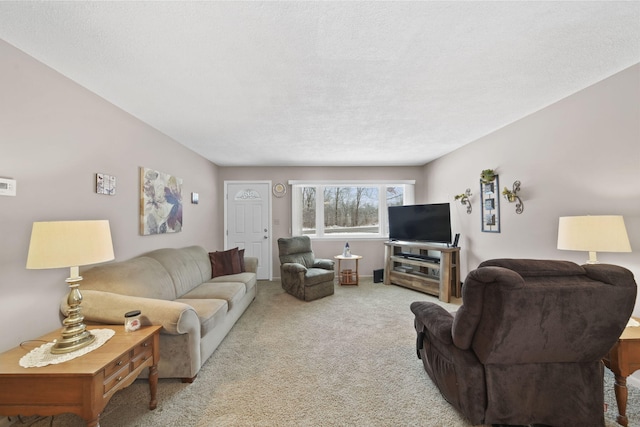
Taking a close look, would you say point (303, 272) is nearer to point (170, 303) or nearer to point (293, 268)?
point (293, 268)

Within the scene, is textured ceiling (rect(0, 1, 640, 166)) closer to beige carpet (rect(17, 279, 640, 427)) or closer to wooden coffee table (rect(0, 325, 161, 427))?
wooden coffee table (rect(0, 325, 161, 427))

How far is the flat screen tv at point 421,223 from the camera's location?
416 centimetres

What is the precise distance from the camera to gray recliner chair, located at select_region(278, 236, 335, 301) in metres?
3.93

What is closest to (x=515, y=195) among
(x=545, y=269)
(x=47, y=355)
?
(x=545, y=269)

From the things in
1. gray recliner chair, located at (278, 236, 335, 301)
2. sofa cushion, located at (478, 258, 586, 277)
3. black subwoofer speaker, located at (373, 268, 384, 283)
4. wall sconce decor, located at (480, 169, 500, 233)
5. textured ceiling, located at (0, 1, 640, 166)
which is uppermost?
textured ceiling, located at (0, 1, 640, 166)

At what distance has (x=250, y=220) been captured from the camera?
5.27 metres

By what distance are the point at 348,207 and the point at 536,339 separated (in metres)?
4.27

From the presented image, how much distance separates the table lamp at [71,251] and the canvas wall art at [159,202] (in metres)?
1.46

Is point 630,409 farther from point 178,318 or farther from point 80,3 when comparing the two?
point 80,3

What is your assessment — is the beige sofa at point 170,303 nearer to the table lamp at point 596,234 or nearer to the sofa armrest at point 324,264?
the sofa armrest at point 324,264

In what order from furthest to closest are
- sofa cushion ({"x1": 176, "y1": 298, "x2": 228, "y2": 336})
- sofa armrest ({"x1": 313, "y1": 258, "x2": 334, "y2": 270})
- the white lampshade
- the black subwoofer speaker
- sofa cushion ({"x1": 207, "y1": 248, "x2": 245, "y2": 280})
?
1. the black subwoofer speaker
2. sofa armrest ({"x1": 313, "y1": 258, "x2": 334, "y2": 270})
3. sofa cushion ({"x1": 207, "y1": 248, "x2": 245, "y2": 280})
4. sofa cushion ({"x1": 176, "y1": 298, "x2": 228, "y2": 336})
5. the white lampshade

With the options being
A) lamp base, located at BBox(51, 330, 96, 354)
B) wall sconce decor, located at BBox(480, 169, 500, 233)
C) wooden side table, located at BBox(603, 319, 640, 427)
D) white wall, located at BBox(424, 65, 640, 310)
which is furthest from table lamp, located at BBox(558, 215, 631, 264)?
lamp base, located at BBox(51, 330, 96, 354)

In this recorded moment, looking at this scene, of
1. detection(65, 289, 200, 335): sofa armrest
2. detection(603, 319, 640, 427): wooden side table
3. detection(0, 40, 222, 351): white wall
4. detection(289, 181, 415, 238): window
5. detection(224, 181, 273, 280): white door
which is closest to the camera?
detection(603, 319, 640, 427): wooden side table

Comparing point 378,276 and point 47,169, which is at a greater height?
point 47,169
